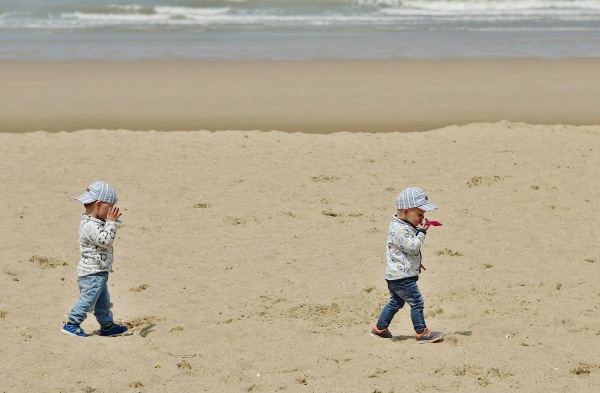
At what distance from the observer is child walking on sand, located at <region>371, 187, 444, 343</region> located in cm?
735

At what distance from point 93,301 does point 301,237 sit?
10.8ft

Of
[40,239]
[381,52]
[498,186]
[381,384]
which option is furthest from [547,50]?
[381,384]

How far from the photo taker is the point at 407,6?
4234 cm

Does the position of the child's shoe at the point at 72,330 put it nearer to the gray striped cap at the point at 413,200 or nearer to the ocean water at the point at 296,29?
the gray striped cap at the point at 413,200

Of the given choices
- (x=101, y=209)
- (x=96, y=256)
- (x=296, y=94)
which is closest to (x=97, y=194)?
(x=101, y=209)

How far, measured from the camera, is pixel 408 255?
7434 mm

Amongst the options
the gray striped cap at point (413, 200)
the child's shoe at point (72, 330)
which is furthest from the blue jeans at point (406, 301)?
the child's shoe at point (72, 330)

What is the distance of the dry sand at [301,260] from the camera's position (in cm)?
712

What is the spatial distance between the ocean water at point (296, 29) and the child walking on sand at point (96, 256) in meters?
16.9

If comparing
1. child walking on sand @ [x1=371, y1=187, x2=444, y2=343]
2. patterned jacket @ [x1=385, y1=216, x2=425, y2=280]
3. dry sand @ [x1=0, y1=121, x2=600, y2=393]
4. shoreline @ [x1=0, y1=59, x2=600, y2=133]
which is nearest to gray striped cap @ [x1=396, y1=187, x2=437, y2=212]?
child walking on sand @ [x1=371, y1=187, x2=444, y2=343]

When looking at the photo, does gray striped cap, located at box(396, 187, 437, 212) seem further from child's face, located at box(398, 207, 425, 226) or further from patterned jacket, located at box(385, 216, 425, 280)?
patterned jacket, located at box(385, 216, 425, 280)

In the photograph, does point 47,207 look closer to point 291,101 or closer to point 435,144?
point 435,144

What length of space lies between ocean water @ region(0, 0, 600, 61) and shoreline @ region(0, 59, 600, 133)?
2003mm

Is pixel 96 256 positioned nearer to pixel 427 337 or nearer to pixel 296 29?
pixel 427 337
